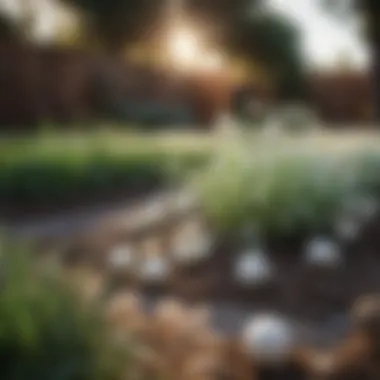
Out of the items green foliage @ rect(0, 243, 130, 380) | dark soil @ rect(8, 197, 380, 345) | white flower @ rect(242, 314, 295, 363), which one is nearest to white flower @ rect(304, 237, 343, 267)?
dark soil @ rect(8, 197, 380, 345)

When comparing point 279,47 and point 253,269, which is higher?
point 279,47

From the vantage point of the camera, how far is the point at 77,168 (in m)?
1.34

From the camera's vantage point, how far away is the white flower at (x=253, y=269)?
1.30m

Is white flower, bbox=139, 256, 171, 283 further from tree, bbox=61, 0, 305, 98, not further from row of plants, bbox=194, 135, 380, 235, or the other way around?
tree, bbox=61, 0, 305, 98

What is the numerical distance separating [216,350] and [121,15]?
0.54 meters

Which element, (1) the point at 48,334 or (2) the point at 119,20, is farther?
(2) the point at 119,20

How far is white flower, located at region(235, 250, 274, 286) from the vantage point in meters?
1.30

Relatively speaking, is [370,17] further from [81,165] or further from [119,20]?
[81,165]

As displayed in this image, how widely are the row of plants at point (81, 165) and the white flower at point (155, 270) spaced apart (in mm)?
118

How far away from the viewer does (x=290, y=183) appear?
4.38 feet

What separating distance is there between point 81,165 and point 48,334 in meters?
0.27

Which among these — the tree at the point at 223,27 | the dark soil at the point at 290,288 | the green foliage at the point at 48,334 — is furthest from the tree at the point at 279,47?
the green foliage at the point at 48,334

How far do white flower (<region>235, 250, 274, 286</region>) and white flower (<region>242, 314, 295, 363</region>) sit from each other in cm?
7

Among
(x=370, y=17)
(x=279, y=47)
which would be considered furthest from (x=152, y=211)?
(x=370, y=17)
